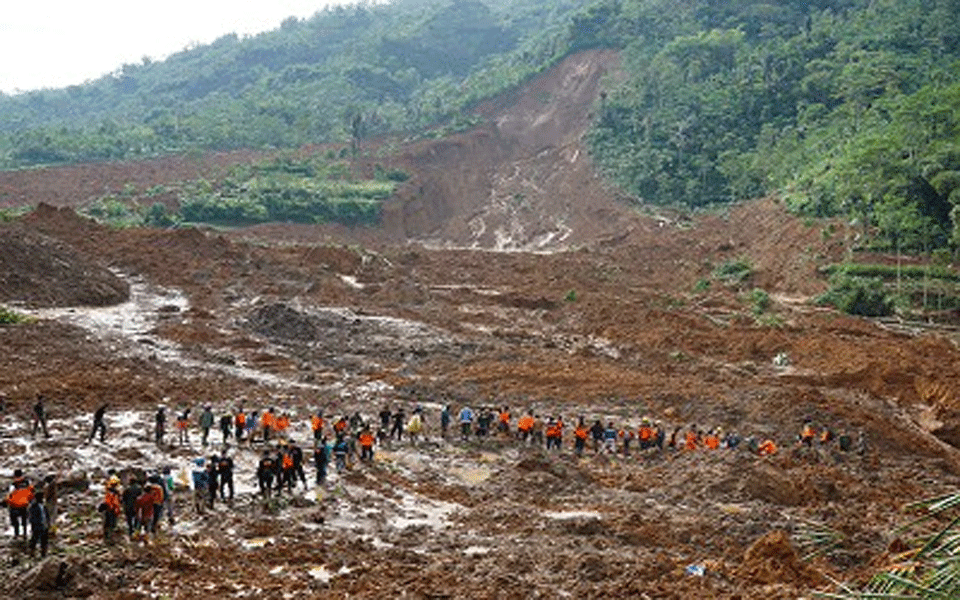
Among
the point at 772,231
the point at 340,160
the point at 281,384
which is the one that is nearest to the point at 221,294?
the point at 281,384

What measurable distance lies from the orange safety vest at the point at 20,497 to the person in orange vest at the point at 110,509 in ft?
3.11

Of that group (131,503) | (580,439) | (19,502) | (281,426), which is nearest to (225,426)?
(281,426)

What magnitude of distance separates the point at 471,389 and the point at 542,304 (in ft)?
37.9

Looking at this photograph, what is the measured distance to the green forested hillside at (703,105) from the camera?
4091 centimetres

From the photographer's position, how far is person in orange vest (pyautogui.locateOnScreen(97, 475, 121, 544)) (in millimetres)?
11375

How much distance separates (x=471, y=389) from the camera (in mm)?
24078

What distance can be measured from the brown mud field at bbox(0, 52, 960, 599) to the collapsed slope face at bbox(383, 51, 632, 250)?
917 centimetres

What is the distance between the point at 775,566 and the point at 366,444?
8.81 metres

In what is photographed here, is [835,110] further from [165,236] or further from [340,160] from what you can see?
[165,236]

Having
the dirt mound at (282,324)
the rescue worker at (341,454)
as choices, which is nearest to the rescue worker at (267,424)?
the rescue worker at (341,454)

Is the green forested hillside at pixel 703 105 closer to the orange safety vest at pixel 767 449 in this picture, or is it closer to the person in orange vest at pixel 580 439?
the orange safety vest at pixel 767 449

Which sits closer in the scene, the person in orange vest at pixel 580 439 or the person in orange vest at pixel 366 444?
the person in orange vest at pixel 366 444

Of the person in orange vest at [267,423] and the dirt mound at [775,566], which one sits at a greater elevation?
the dirt mound at [775,566]

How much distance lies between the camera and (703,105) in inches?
2650
